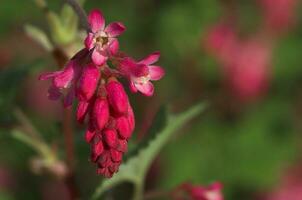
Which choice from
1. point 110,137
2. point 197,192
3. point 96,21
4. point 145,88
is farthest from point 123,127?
point 197,192

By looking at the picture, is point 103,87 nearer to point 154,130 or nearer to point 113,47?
point 113,47

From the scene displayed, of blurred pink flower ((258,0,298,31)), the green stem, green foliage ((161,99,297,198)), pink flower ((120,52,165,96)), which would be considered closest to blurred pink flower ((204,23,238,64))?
green foliage ((161,99,297,198))

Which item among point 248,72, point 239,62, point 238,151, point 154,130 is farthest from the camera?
point 239,62

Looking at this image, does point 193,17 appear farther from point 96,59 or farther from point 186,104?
point 96,59

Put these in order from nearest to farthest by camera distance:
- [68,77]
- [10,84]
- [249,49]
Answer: [68,77] < [10,84] < [249,49]

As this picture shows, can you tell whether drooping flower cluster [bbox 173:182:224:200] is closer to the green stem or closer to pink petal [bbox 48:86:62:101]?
the green stem

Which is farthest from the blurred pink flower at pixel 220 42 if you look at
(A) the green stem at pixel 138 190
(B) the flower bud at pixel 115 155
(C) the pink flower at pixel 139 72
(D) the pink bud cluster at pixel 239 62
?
(B) the flower bud at pixel 115 155

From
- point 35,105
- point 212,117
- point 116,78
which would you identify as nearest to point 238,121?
point 212,117
